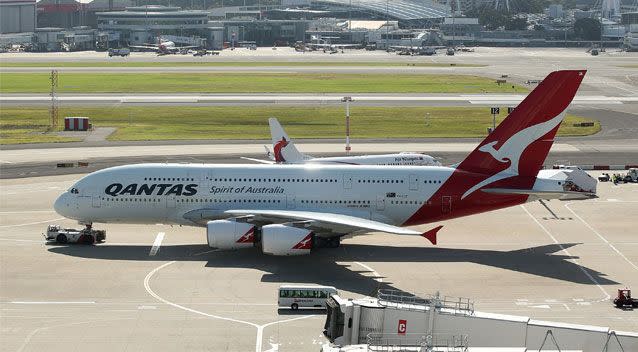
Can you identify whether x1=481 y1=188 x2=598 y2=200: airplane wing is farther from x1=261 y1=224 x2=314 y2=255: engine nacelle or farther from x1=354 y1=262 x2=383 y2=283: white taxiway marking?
x1=261 y1=224 x2=314 y2=255: engine nacelle

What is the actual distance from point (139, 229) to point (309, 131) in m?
54.8

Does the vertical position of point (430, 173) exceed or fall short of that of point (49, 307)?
it exceeds it

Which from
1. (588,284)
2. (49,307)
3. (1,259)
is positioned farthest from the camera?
(1,259)

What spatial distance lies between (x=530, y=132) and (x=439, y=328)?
96.8 ft

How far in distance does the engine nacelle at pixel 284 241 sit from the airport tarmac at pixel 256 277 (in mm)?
1021

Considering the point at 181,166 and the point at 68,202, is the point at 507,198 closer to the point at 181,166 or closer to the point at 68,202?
the point at 181,166

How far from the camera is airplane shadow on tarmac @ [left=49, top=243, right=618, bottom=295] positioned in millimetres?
60906

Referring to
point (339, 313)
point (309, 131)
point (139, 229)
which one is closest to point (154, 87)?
point (309, 131)

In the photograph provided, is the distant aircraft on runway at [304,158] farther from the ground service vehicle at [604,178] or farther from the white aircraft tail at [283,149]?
the ground service vehicle at [604,178]

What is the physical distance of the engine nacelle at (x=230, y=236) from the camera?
211 feet

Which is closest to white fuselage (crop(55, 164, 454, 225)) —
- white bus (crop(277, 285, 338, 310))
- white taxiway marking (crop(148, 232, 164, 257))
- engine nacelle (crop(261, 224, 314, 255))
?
white taxiway marking (crop(148, 232, 164, 257))

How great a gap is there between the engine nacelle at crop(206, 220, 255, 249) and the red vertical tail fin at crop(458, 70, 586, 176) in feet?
46.4

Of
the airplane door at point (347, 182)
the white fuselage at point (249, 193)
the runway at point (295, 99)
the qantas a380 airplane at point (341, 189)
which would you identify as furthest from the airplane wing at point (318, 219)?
the runway at point (295, 99)

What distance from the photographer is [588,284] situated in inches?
2357
